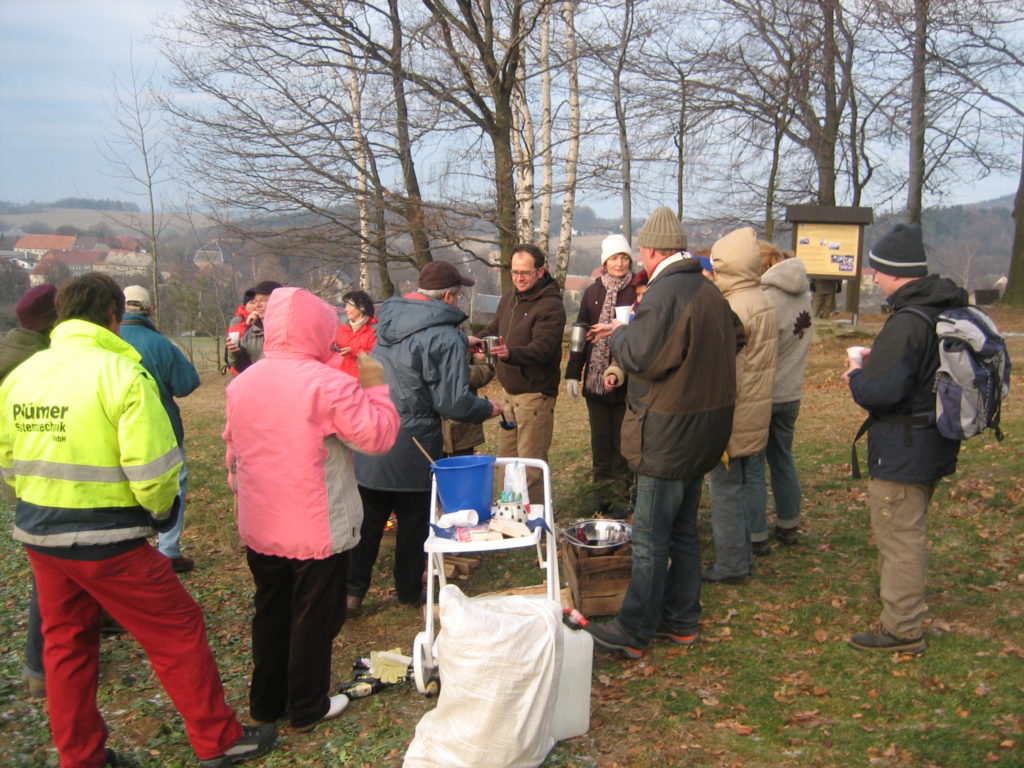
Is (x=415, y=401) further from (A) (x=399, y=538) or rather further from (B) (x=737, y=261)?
(B) (x=737, y=261)

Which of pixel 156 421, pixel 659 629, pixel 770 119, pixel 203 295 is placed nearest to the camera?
pixel 156 421

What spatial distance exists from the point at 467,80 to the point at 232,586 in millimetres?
11518

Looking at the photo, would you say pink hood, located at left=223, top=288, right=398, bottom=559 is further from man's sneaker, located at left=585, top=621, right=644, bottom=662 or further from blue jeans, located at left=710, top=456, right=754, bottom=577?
blue jeans, located at left=710, top=456, right=754, bottom=577

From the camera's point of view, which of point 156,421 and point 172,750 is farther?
point 172,750

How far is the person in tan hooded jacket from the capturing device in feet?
15.4

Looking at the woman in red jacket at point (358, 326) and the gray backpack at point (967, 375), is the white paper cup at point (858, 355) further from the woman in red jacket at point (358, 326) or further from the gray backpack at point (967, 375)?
the woman in red jacket at point (358, 326)

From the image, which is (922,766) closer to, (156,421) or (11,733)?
(156,421)

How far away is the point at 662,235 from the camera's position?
402cm

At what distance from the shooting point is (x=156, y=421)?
2.96 meters

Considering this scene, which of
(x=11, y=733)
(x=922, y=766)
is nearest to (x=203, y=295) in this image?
(x=11, y=733)

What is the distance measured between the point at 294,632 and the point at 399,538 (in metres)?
1.42

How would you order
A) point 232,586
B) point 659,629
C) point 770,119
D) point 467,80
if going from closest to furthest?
point 659,629 < point 232,586 < point 467,80 < point 770,119

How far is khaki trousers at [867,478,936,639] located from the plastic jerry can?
5.59ft

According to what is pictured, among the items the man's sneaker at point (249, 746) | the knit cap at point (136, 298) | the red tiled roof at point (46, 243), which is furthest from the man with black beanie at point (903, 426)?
the red tiled roof at point (46, 243)
